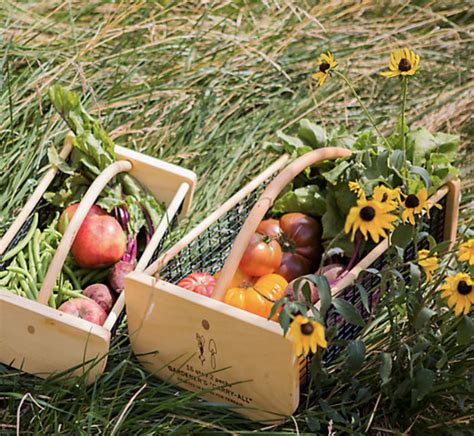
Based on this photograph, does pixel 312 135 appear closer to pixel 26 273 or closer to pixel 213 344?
pixel 213 344

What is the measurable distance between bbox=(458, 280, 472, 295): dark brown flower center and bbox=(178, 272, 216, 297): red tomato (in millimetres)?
702

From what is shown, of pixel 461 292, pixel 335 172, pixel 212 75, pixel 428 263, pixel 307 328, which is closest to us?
pixel 307 328

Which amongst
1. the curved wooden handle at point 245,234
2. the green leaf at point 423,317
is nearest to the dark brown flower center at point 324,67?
the curved wooden handle at point 245,234

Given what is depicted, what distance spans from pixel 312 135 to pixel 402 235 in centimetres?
78

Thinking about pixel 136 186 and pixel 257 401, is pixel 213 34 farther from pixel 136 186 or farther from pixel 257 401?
pixel 257 401

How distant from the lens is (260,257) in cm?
254

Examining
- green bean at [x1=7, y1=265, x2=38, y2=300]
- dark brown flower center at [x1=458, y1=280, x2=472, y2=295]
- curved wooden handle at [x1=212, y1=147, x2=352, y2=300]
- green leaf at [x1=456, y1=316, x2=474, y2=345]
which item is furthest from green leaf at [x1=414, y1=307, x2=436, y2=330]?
green bean at [x1=7, y1=265, x2=38, y2=300]

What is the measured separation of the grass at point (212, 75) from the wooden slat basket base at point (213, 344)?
25 cm

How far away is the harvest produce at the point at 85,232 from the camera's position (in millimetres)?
2639

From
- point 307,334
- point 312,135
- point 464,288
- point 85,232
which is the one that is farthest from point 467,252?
point 85,232

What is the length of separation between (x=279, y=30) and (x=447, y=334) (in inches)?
75.1

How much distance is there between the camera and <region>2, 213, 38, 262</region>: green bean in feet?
8.77

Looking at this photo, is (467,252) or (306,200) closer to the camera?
(467,252)

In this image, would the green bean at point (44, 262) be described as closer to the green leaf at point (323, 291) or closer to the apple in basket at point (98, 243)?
the apple in basket at point (98, 243)
